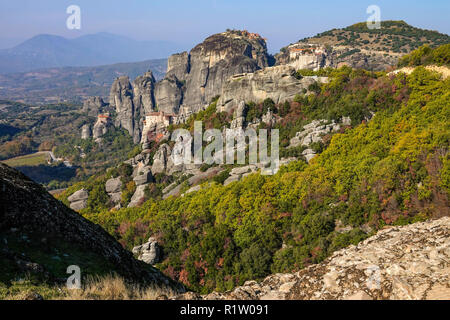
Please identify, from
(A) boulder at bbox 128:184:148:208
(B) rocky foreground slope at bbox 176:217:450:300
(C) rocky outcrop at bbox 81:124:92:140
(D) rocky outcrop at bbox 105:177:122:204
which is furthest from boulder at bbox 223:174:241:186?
(C) rocky outcrop at bbox 81:124:92:140

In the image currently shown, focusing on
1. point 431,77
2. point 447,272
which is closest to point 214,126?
point 431,77

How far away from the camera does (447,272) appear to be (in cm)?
609

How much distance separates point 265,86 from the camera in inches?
1705

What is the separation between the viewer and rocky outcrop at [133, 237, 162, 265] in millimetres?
25062

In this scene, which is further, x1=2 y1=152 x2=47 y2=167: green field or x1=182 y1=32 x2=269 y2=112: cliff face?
x1=182 y1=32 x2=269 y2=112: cliff face

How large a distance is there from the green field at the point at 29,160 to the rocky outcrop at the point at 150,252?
4205 inches

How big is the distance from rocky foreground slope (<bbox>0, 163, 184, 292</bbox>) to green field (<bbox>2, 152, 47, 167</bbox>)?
121 meters

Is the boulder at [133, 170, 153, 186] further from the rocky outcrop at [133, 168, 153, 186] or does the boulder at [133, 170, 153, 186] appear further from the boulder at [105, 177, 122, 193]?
the boulder at [105, 177, 122, 193]

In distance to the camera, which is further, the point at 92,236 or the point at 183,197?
the point at 183,197

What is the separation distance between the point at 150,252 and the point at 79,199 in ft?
79.0

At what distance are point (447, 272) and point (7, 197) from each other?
398 inches

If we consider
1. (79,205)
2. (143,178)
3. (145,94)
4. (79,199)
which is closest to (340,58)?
(143,178)

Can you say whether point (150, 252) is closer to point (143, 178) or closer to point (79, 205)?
point (143, 178)
